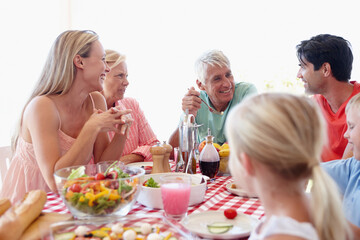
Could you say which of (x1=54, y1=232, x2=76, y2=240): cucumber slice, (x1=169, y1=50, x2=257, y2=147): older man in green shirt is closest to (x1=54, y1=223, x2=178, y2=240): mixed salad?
(x1=54, y1=232, x2=76, y2=240): cucumber slice

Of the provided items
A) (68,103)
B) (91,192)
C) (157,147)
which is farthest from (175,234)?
(68,103)

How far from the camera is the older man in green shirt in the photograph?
2.41 m

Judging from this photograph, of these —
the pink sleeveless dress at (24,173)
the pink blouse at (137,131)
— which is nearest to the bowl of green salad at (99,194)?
the pink sleeveless dress at (24,173)

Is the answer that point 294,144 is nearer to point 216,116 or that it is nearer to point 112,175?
point 112,175

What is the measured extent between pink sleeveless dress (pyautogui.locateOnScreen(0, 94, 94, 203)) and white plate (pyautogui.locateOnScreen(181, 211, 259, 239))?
946 mm

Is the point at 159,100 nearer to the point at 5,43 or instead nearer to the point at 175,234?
the point at 5,43

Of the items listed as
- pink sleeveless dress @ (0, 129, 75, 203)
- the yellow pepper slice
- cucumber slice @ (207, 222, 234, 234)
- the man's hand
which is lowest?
pink sleeveless dress @ (0, 129, 75, 203)

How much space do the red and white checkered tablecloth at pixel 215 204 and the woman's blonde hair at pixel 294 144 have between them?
0.41 metres

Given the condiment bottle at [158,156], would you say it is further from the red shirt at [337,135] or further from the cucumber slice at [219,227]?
the red shirt at [337,135]

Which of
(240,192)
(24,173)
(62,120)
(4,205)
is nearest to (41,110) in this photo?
(62,120)

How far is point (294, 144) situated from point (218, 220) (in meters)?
0.46

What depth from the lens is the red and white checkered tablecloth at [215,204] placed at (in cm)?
118

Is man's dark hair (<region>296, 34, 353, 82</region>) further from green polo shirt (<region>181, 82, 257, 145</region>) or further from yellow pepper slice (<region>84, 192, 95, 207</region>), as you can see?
yellow pepper slice (<region>84, 192, 95, 207</region>)

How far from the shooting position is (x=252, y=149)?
74 centimetres
